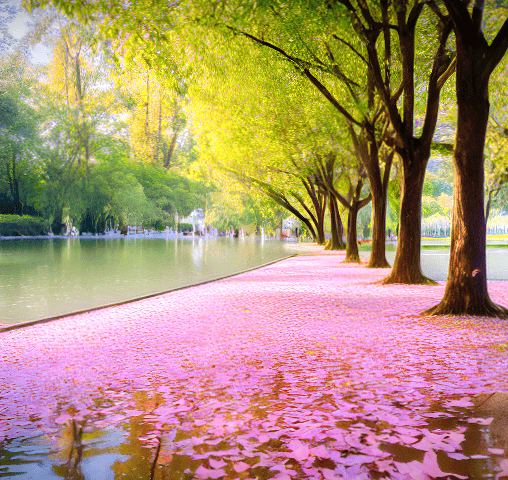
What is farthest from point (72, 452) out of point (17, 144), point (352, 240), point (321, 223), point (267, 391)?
point (17, 144)

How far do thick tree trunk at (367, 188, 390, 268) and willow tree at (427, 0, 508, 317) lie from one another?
988cm

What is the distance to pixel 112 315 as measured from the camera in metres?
8.41

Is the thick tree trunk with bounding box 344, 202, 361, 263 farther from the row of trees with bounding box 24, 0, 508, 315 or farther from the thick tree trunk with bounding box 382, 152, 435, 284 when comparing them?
the thick tree trunk with bounding box 382, 152, 435, 284

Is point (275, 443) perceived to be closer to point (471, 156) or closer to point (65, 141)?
point (471, 156)

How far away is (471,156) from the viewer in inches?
338

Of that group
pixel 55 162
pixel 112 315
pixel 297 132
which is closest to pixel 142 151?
pixel 55 162

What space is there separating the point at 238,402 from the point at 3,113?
176 ft

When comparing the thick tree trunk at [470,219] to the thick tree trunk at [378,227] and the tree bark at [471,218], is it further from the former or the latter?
the thick tree trunk at [378,227]

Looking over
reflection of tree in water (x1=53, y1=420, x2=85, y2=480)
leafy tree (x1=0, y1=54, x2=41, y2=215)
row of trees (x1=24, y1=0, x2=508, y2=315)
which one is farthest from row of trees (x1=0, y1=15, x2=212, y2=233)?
reflection of tree in water (x1=53, y1=420, x2=85, y2=480)

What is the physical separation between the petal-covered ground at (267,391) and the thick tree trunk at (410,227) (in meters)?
5.52

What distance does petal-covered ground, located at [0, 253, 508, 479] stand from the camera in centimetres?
309

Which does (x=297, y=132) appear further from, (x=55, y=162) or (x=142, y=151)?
(x=142, y=151)

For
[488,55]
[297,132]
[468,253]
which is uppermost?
[297,132]

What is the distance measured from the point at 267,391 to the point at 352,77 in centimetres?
1529
